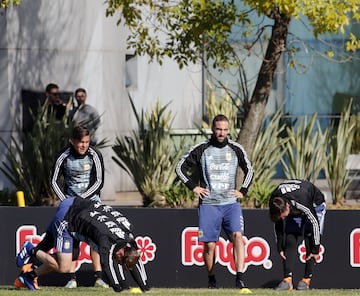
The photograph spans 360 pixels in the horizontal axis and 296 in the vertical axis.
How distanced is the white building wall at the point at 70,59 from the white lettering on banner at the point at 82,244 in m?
5.33

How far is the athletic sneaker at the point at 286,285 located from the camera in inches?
585

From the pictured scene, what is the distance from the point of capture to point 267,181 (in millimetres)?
18672

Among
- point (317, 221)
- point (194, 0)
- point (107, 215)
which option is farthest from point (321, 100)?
point (107, 215)

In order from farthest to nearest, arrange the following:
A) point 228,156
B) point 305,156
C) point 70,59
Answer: point 70,59
point 305,156
point 228,156

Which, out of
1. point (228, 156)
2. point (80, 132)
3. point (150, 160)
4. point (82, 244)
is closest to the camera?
point (80, 132)

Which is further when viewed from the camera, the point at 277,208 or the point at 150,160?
the point at 150,160

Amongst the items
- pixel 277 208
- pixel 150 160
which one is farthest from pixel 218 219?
pixel 150 160

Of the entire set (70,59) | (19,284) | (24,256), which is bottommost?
(19,284)

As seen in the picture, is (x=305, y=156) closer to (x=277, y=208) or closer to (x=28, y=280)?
(x=277, y=208)

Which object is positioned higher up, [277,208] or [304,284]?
[277,208]

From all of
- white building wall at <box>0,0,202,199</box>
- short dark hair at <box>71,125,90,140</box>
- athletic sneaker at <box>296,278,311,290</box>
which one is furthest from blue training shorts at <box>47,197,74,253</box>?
white building wall at <box>0,0,202,199</box>

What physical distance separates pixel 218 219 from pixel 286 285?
112 centimetres

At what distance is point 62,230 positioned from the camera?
45.0ft

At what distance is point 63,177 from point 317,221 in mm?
3167
